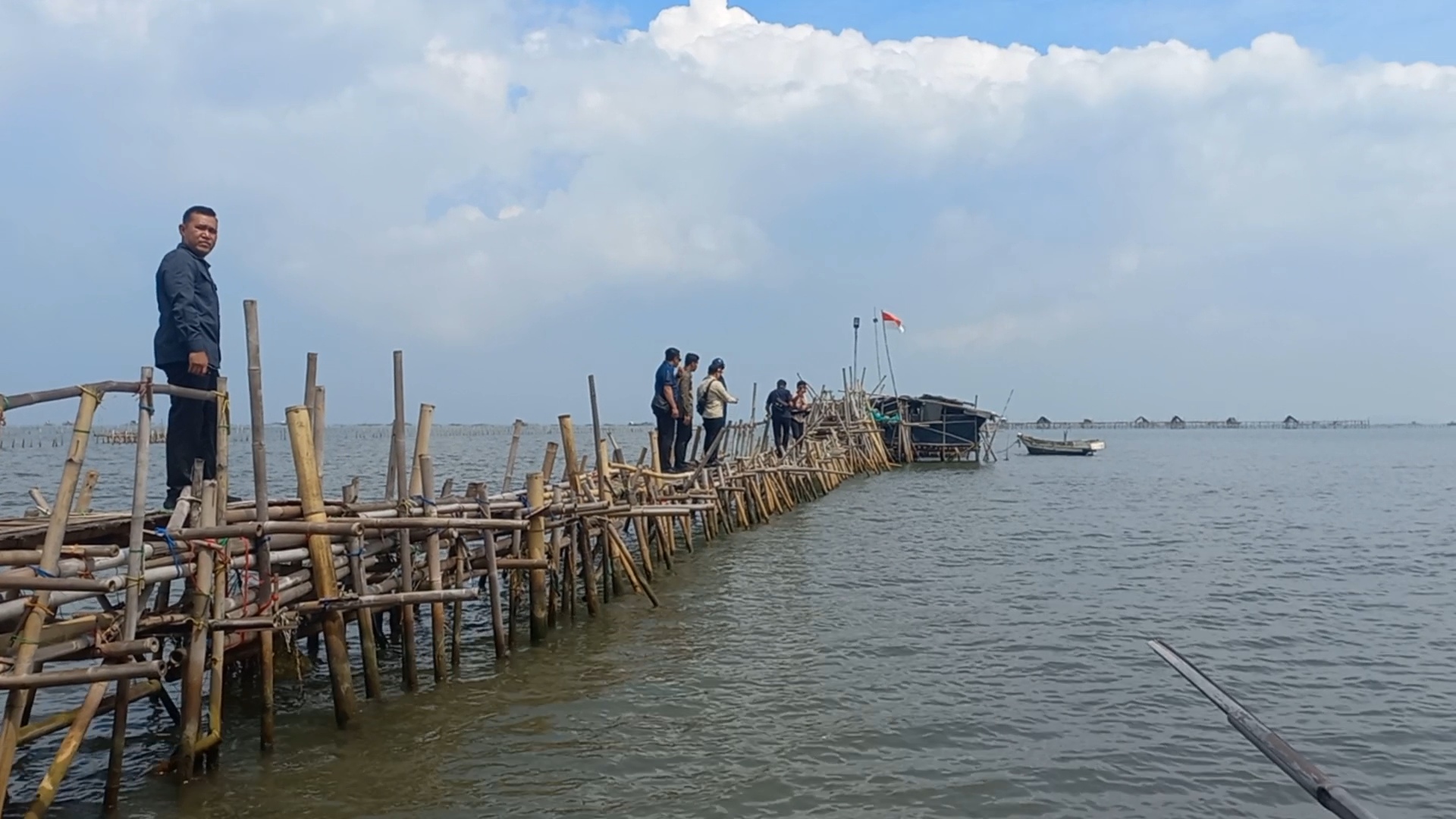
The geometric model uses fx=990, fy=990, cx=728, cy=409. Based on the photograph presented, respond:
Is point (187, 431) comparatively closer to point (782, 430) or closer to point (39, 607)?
point (39, 607)

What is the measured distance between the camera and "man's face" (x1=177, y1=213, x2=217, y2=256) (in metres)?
6.71

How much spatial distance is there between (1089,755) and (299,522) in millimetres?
5164

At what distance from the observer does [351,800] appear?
17.7 ft

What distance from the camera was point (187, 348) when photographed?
6527 millimetres

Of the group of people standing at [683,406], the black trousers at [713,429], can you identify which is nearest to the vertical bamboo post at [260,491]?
the group of people standing at [683,406]

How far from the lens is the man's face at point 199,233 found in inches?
264

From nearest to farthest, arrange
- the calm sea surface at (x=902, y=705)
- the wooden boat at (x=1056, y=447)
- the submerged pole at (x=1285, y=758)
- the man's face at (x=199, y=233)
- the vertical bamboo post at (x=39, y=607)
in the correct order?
the submerged pole at (x=1285, y=758), the vertical bamboo post at (x=39, y=607), the calm sea surface at (x=902, y=705), the man's face at (x=199, y=233), the wooden boat at (x=1056, y=447)

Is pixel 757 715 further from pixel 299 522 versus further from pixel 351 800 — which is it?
pixel 299 522

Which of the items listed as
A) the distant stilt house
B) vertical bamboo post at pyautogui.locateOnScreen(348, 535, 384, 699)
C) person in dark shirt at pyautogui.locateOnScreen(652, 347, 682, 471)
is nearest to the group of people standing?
person in dark shirt at pyautogui.locateOnScreen(652, 347, 682, 471)

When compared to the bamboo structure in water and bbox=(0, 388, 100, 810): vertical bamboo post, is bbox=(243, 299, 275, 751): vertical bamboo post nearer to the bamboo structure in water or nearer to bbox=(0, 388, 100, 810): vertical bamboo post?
the bamboo structure in water

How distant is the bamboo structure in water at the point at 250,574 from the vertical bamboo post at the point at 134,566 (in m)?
0.01

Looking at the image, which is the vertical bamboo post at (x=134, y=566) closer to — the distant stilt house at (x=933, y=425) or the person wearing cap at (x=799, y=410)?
the person wearing cap at (x=799, y=410)

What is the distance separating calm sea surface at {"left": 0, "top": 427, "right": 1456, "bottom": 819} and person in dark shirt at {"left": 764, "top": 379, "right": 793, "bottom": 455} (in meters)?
11.1

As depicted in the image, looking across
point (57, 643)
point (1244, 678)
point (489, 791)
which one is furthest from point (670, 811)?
point (1244, 678)
